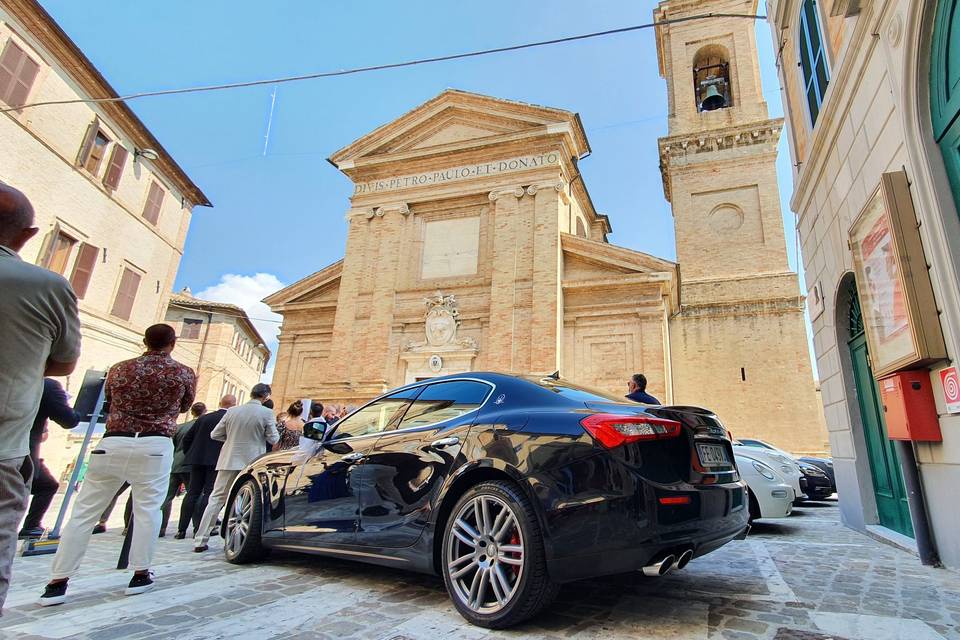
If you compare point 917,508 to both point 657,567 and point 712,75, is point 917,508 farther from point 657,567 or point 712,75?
point 712,75

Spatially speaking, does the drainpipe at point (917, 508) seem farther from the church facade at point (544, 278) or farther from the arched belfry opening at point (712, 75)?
the arched belfry opening at point (712, 75)

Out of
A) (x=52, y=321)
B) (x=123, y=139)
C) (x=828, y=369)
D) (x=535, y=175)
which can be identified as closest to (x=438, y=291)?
(x=535, y=175)

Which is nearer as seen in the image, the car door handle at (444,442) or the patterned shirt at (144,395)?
the car door handle at (444,442)

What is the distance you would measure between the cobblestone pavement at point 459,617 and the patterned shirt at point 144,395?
111 cm

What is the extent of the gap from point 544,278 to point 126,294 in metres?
13.7

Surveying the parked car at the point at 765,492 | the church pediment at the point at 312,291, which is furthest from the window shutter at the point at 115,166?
the parked car at the point at 765,492

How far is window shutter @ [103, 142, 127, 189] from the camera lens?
15539mm

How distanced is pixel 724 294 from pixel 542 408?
19174 millimetres

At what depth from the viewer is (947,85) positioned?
3.71 metres

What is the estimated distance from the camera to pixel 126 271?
16422 millimetres

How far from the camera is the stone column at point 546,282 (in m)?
15.1

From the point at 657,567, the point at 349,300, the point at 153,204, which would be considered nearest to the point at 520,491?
the point at 657,567

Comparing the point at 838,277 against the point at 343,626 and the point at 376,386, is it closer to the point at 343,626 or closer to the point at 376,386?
the point at 343,626

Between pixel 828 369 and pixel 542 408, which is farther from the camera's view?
pixel 828 369
